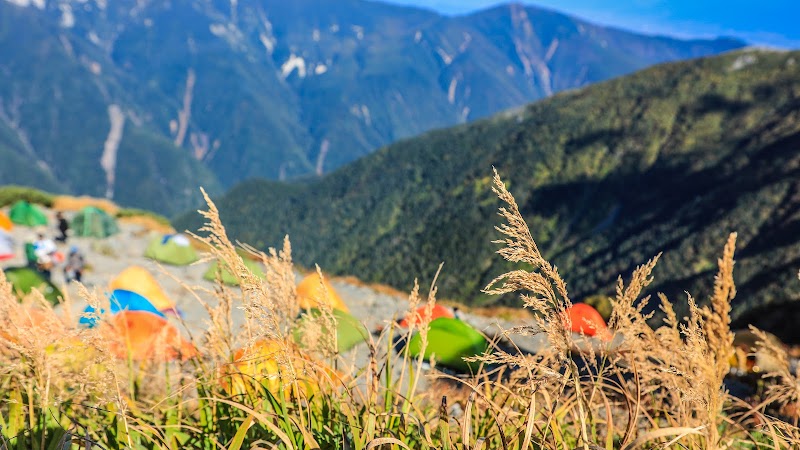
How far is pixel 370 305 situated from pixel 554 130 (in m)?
192

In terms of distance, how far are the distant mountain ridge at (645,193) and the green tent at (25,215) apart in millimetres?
102305

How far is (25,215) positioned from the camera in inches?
908

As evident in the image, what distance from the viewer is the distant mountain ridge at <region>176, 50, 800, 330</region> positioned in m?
123

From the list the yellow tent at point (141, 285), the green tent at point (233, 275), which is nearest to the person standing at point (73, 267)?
the yellow tent at point (141, 285)

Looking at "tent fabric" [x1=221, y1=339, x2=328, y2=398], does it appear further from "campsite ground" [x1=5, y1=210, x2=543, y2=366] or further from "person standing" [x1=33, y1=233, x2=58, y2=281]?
"person standing" [x1=33, y1=233, x2=58, y2=281]

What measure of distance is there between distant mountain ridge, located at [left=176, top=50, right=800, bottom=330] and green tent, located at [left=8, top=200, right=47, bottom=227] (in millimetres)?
102305

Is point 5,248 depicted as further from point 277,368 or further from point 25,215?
point 277,368

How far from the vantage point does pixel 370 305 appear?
17.1 meters

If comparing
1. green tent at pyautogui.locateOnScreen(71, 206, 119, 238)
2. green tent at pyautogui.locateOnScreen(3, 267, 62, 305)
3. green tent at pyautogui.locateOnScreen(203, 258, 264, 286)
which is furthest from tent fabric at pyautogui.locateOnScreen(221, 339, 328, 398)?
green tent at pyautogui.locateOnScreen(71, 206, 119, 238)

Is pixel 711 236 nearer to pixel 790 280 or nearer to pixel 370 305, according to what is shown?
pixel 790 280

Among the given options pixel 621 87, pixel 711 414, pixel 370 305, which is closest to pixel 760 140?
pixel 621 87

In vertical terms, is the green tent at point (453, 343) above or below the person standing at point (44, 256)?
below

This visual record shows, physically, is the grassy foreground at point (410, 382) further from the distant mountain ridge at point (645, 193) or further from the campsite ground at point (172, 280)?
the distant mountain ridge at point (645, 193)

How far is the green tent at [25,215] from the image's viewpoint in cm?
2281
